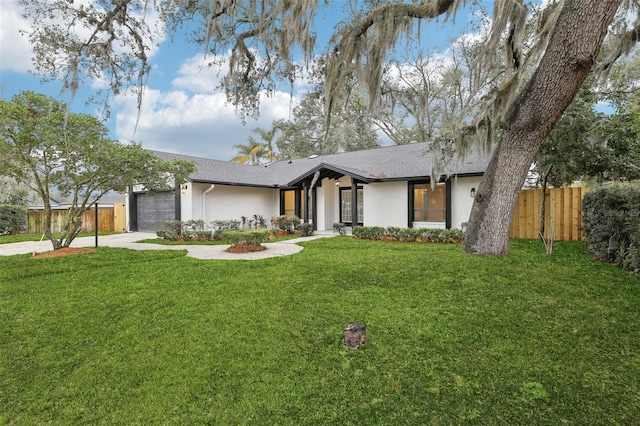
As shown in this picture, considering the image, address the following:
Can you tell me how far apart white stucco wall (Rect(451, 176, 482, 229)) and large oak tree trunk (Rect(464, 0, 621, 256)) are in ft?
16.8

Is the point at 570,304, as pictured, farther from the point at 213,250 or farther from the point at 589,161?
the point at 213,250

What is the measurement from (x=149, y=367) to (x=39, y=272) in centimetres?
531

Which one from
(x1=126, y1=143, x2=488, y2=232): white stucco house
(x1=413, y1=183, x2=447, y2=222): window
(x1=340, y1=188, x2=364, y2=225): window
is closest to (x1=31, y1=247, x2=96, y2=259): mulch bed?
(x1=126, y1=143, x2=488, y2=232): white stucco house

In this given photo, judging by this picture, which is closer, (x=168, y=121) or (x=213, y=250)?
(x=213, y=250)

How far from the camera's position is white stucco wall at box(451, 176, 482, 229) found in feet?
37.2

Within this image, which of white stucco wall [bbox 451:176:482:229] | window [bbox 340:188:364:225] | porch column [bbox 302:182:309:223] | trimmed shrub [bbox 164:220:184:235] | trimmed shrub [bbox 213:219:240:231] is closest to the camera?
white stucco wall [bbox 451:176:482:229]

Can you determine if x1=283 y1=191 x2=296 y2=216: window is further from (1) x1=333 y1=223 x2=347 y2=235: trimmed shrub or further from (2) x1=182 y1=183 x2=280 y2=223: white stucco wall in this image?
(1) x1=333 y1=223 x2=347 y2=235: trimmed shrub

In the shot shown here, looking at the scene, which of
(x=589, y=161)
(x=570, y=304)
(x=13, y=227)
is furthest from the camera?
(x=13, y=227)

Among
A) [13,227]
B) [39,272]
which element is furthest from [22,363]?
[13,227]

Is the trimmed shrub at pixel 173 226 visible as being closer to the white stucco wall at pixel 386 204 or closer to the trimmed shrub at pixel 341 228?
the trimmed shrub at pixel 341 228

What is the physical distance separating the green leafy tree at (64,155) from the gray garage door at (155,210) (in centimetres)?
470

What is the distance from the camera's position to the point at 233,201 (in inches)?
595

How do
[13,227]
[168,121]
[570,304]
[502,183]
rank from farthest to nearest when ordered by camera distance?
[13,227]
[168,121]
[502,183]
[570,304]

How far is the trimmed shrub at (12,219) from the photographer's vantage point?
564 inches
